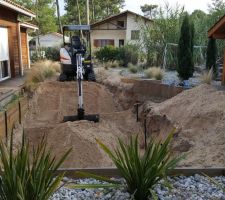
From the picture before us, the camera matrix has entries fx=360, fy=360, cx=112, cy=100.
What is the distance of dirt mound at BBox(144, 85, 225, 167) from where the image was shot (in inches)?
216

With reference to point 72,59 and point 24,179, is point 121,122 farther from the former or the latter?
point 24,179

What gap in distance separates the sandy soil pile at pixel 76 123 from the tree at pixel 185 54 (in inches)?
118

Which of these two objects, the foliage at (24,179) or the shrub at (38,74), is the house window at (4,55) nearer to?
the shrub at (38,74)

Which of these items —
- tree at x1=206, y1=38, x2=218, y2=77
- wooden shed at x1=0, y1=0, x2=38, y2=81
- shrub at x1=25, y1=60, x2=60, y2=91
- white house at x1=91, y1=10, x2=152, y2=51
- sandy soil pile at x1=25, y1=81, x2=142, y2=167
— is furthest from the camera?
white house at x1=91, y1=10, x2=152, y2=51

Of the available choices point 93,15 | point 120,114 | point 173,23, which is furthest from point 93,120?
point 93,15

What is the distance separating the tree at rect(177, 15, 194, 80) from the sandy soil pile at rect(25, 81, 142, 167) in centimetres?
299

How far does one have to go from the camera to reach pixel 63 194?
12.3 feet

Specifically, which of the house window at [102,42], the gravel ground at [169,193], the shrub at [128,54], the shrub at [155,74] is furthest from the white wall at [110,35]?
the gravel ground at [169,193]

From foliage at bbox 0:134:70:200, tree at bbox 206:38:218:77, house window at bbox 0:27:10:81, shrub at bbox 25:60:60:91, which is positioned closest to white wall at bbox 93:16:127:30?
shrub at bbox 25:60:60:91

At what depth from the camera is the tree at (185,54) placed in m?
14.0

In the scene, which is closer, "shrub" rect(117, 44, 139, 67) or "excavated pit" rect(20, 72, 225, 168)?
"excavated pit" rect(20, 72, 225, 168)

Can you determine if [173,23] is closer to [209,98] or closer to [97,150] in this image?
[209,98]

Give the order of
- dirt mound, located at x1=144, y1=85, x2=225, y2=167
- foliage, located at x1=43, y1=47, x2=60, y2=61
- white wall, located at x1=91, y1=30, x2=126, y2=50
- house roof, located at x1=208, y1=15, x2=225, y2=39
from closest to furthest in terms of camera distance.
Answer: dirt mound, located at x1=144, y1=85, x2=225, y2=167
house roof, located at x1=208, y1=15, x2=225, y2=39
foliage, located at x1=43, y1=47, x2=60, y2=61
white wall, located at x1=91, y1=30, x2=126, y2=50

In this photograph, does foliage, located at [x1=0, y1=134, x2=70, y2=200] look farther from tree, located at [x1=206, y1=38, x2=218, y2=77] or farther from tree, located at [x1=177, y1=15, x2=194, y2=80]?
tree, located at [x1=206, y1=38, x2=218, y2=77]
